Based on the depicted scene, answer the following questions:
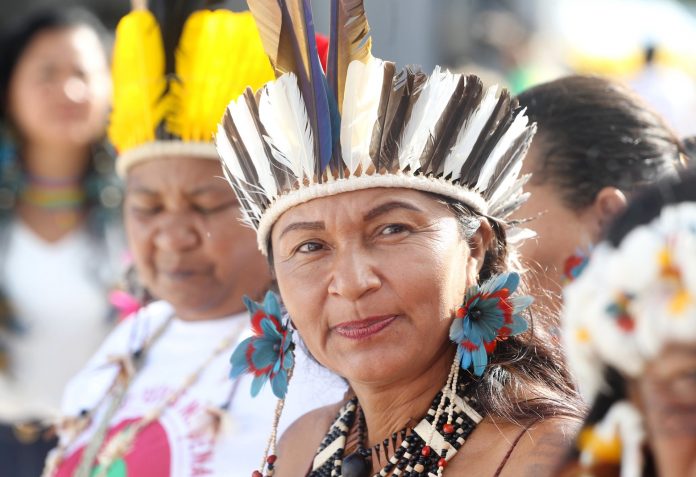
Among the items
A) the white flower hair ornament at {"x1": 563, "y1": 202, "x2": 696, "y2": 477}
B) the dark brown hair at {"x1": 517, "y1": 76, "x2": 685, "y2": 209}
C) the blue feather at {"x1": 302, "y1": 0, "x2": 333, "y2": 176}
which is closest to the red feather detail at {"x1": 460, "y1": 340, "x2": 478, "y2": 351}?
the blue feather at {"x1": 302, "y1": 0, "x2": 333, "y2": 176}

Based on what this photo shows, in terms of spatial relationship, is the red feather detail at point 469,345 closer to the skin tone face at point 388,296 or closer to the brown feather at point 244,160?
the skin tone face at point 388,296

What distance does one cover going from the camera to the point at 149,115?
3566 mm

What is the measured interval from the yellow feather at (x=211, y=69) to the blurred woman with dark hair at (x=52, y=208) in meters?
1.98

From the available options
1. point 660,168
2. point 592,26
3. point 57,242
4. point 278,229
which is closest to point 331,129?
point 278,229

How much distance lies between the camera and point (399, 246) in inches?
90.6

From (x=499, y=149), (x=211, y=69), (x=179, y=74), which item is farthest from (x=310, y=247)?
(x=179, y=74)

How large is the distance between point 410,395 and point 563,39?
9104mm

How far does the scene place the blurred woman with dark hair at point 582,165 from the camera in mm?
2973

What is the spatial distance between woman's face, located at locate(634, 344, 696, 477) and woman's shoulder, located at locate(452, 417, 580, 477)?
2.54 feet

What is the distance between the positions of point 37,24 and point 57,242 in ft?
4.13

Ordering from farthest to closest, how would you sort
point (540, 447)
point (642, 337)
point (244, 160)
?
point (244, 160)
point (540, 447)
point (642, 337)

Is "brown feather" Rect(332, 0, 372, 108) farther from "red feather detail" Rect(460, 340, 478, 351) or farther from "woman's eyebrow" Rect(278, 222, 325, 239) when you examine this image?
"red feather detail" Rect(460, 340, 478, 351)

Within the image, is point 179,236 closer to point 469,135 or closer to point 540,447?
point 469,135

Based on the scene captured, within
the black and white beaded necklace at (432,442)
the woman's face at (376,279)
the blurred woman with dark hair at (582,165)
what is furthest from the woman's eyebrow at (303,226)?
the blurred woman with dark hair at (582,165)
